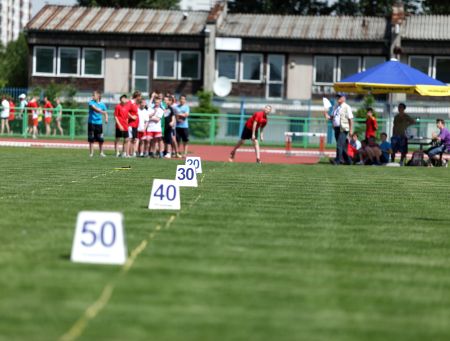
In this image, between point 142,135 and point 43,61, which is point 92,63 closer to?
point 43,61

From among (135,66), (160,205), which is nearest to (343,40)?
(135,66)

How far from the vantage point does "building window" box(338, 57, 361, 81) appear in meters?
53.8

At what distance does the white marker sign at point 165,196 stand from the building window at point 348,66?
40930 mm

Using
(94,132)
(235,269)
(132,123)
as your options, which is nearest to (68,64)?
(132,123)

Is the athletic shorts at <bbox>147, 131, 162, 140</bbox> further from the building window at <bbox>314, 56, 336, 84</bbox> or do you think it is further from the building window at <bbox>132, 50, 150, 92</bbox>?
the building window at <bbox>132, 50, 150, 92</bbox>

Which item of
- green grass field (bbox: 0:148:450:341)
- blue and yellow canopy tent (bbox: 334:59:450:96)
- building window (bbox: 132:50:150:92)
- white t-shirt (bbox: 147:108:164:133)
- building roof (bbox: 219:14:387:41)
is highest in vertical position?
building roof (bbox: 219:14:387:41)

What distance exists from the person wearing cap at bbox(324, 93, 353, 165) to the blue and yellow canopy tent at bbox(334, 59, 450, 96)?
1579 mm

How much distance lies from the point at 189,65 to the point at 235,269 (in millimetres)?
46584

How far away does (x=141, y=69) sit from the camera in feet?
182

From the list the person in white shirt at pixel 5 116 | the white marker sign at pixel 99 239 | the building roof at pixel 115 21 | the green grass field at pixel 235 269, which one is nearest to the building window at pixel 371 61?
the building roof at pixel 115 21

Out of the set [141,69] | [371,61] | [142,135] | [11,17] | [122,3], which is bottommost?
[142,135]

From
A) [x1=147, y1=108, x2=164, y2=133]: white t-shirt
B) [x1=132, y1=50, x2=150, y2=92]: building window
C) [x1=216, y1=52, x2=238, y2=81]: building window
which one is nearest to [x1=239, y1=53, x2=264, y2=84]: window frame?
[x1=216, y1=52, x2=238, y2=81]: building window

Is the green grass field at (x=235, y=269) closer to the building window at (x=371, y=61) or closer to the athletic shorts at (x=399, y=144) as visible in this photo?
the athletic shorts at (x=399, y=144)

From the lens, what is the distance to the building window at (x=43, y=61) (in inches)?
2201
